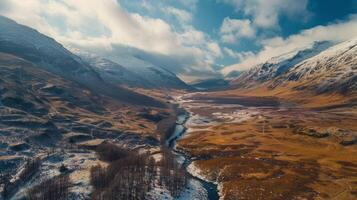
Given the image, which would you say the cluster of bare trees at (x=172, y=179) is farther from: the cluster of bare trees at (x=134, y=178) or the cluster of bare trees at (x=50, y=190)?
the cluster of bare trees at (x=50, y=190)

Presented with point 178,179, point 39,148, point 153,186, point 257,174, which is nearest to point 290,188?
point 257,174

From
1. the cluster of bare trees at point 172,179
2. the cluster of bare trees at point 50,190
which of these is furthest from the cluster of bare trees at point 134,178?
the cluster of bare trees at point 50,190

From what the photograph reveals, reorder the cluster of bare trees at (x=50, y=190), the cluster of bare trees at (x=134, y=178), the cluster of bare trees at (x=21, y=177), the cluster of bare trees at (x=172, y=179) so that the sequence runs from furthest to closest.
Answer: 1. the cluster of bare trees at (x=172, y=179)
2. the cluster of bare trees at (x=21, y=177)
3. the cluster of bare trees at (x=134, y=178)
4. the cluster of bare trees at (x=50, y=190)

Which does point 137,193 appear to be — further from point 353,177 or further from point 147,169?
point 353,177

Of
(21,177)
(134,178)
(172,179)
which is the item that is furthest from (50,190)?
(172,179)

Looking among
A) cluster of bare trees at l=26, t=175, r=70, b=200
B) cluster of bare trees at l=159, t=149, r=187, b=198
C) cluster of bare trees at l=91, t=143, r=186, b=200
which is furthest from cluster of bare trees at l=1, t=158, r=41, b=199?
cluster of bare trees at l=159, t=149, r=187, b=198

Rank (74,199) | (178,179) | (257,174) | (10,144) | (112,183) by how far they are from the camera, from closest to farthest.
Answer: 1. (74,199)
2. (112,183)
3. (178,179)
4. (257,174)
5. (10,144)

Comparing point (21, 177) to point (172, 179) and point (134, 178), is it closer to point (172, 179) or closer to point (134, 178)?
point (134, 178)
